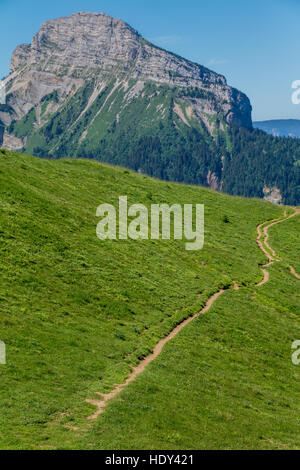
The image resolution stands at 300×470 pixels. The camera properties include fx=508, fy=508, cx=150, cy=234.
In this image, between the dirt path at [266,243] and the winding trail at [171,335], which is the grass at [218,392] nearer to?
the winding trail at [171,335]

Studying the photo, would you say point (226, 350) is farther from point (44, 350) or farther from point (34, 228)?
point (34, 228)

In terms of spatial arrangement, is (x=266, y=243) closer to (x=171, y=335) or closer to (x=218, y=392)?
(x=171, y=335)

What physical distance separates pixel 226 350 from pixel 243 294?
16.2 metres

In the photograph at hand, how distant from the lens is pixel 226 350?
1617 inches

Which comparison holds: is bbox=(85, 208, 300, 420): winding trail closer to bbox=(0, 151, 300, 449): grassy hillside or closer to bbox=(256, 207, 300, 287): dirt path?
bbox=(256, 207, 300, 287): dirt path

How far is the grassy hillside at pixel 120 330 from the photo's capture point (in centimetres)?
2542

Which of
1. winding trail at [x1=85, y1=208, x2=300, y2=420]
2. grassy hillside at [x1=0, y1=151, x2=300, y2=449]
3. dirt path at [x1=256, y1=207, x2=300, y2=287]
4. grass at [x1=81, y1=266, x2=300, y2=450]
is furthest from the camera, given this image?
dirt path at [x1=256, y1=207, x2=300, y2=287]

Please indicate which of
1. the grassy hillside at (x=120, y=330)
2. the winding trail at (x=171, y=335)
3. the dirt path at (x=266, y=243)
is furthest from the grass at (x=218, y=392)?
the dirt path at (x=266, y=243)

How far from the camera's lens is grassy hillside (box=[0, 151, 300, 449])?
25.4m

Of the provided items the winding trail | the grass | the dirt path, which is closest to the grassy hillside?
the grass

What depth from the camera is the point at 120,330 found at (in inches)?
1531

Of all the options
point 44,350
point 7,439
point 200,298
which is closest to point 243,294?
point 200,298

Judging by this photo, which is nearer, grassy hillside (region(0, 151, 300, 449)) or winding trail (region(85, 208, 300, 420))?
grassy hillside (region(0, 151, 300, 449))

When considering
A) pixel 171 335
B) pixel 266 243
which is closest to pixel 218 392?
pixel 171 335
